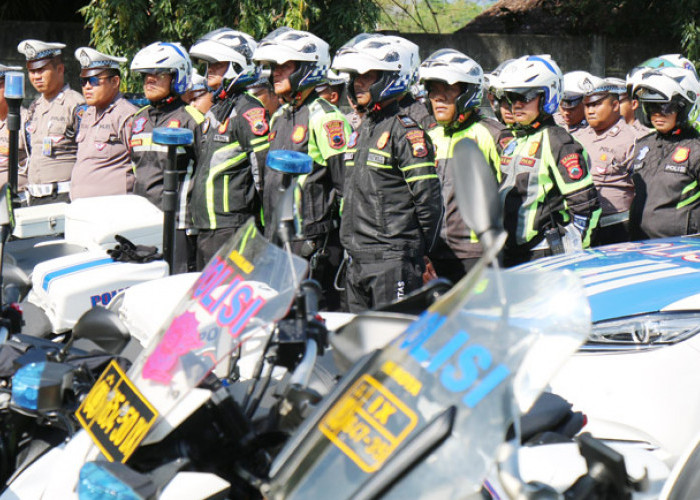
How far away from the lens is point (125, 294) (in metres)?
4.03

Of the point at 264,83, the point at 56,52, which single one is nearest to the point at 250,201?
the point at 264,83

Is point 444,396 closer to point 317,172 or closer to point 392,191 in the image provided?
point 392,191

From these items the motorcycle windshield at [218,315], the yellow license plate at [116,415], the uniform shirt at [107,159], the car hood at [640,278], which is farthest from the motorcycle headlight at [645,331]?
the uniform shirt at [107,159]

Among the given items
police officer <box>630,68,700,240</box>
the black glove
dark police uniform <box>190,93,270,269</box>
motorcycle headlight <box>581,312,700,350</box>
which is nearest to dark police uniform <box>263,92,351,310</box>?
dark police uniform <box>190,93,270,269</box>

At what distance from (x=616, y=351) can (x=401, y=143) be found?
187 centimetres

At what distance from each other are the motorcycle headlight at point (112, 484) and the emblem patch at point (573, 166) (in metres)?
3.70

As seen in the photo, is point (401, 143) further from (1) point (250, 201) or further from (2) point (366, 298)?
(1) point (250, 201)

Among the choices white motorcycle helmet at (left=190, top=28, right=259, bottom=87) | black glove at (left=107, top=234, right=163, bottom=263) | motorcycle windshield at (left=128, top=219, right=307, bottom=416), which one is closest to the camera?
motorcycle windshield at (left=128, top=219, right=307, bottom=416)

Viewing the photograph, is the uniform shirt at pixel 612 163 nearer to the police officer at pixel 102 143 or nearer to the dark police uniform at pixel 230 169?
the dark police uniform at pixel 230 169

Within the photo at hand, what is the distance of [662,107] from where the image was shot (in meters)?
5.95

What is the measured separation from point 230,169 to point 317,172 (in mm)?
747

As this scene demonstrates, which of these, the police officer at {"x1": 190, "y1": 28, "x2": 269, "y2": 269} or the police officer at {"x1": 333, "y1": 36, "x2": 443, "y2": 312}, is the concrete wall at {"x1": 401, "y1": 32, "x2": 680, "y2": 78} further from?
the police officer at {"x1": 333, "y1": 36, "x2": 443, "y2": 312}

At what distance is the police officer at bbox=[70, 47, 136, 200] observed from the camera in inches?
294

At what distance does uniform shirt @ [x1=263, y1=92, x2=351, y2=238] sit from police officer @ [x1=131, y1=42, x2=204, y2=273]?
889mm
